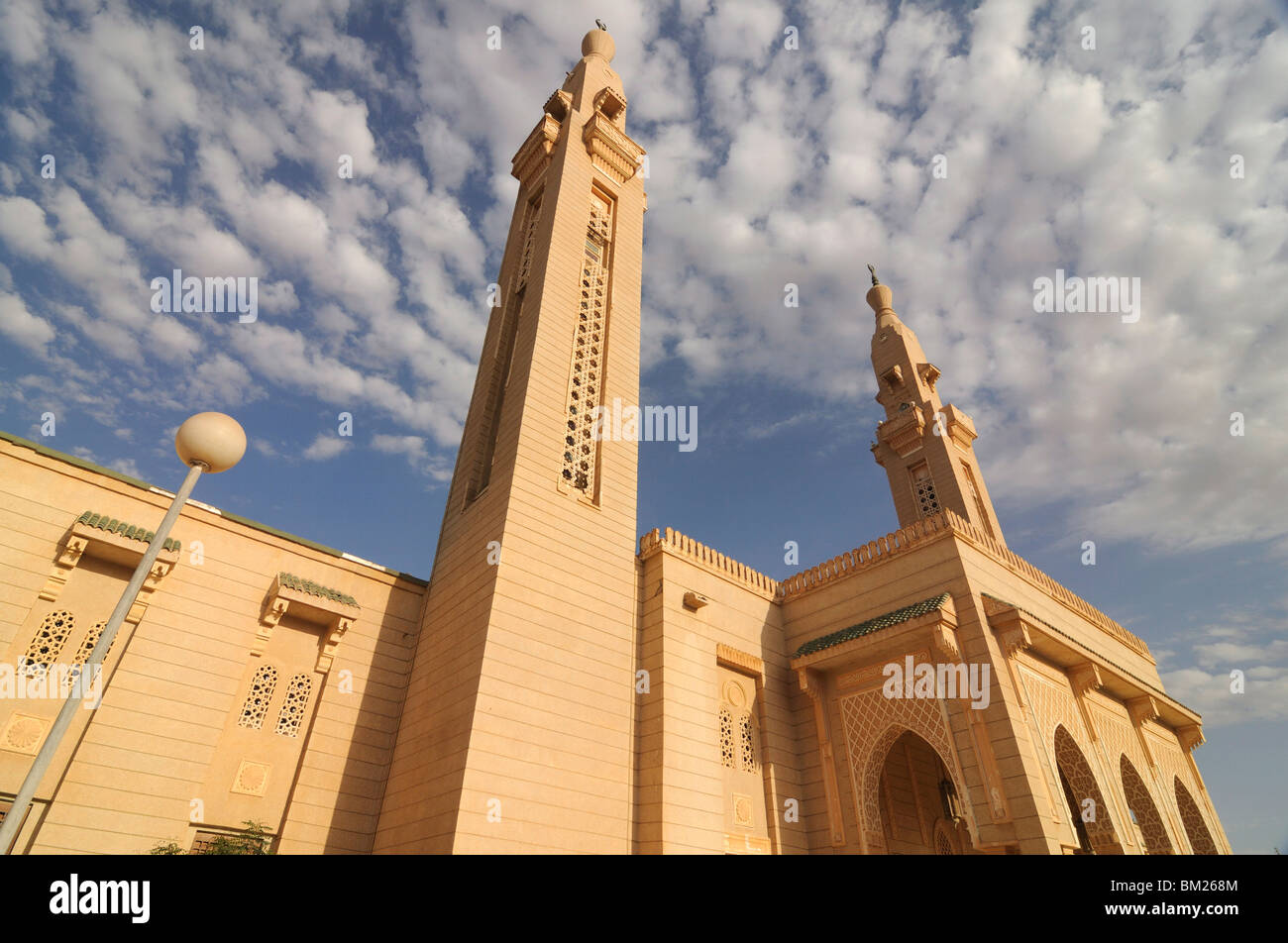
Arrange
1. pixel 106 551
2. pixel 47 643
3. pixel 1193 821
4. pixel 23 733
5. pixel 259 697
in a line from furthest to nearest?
pixel 1193 821
pixel 259 697
pixel 106 551
pixel 47 643
pixel 23 733

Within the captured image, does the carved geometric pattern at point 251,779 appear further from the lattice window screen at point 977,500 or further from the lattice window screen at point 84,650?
the lattice window screen at point 977,500

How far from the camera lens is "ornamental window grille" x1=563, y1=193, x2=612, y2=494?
13.7 metres

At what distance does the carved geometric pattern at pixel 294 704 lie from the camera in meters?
10.9

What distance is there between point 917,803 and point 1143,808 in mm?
5465

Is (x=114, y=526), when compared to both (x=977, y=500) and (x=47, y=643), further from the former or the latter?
(x=977, y=500)

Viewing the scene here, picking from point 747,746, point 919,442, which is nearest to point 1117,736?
point 747,746

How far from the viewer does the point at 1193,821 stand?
17062mm

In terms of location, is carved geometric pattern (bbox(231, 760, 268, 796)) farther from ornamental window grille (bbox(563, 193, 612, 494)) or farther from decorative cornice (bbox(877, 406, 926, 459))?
decorative cornice (bbox(877, 406, 926, 459))

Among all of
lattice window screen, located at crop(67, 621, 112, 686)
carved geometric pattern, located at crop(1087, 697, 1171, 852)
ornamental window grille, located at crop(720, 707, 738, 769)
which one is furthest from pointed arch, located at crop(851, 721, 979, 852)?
lattice window screen, located at crop(67, 621, 112, 686)

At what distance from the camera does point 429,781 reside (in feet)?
32.7

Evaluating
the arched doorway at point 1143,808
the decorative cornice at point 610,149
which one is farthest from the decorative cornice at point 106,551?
the arched doorway at point 1143,808

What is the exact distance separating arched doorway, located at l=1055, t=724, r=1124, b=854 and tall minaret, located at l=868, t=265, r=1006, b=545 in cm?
945

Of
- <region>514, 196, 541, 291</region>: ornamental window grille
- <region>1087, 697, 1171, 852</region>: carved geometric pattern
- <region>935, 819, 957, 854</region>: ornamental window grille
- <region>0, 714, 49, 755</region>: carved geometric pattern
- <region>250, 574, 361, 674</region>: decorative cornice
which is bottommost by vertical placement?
<region>935, 819, 957, 854</region>: ornamental window grille
